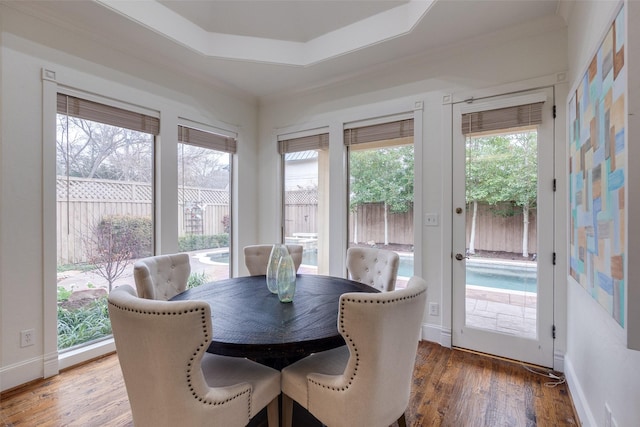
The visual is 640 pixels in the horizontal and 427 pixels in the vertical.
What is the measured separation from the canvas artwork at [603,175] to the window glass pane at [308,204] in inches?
95.0

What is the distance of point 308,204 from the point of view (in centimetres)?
379

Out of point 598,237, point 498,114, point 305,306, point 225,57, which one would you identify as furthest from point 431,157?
point 225,57

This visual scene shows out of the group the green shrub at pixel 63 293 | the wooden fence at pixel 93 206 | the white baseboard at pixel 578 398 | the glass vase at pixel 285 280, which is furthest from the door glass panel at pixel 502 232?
the green shrub at pixel 63 293

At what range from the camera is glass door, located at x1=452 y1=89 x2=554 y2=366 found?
2.38 m

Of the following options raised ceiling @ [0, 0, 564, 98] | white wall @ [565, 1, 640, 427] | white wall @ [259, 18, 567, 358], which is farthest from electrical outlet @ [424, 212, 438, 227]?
raised ceiling @ [0, 0, 564, 98]

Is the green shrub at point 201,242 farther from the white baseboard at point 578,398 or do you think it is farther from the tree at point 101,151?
the white baseboard at point 578,398

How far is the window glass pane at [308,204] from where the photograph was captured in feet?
12.0

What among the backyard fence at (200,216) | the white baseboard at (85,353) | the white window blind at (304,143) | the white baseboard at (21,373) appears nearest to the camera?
the white baseboard at (21,373)

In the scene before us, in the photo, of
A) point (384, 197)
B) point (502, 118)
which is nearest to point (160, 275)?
point (384, 197)

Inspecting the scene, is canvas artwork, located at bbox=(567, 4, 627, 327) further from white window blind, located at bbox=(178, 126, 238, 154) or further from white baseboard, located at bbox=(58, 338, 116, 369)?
white baseboard, located at bbox=(58, 338, 116, 369)

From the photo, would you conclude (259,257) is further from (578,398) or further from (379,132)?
(578,398)

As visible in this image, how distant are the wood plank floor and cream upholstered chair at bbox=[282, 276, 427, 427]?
60 centimetres

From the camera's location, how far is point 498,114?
2.54m

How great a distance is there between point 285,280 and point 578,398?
1919 mm
